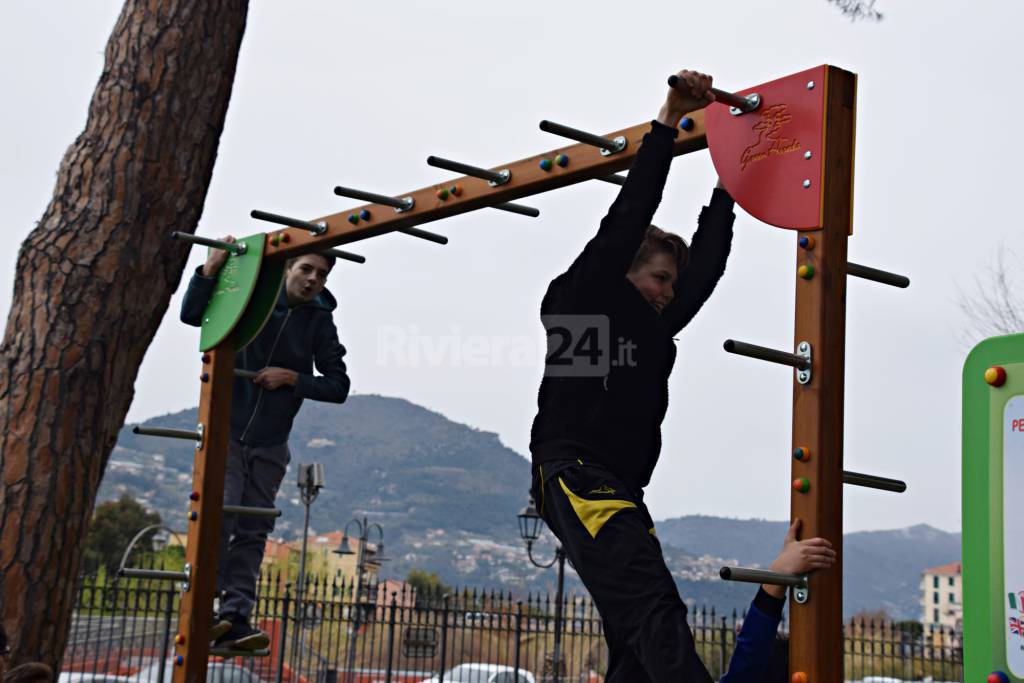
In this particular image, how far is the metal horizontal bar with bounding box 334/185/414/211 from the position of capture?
388cm

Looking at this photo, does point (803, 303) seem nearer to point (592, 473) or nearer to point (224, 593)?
point (592, 473)

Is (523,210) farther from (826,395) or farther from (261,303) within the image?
(826,395)

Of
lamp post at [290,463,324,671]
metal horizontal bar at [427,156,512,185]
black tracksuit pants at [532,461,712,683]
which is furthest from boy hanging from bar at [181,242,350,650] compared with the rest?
lamp post at [290,463,324,671]

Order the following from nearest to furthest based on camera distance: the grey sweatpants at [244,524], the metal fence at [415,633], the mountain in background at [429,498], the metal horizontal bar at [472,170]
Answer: the metal horizontal bar at [472,170]
the grey sweatpants at [244,524]
the metal fence at [415,633]
the mountain in background at [429,498]

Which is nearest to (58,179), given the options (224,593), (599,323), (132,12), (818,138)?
(132,12)

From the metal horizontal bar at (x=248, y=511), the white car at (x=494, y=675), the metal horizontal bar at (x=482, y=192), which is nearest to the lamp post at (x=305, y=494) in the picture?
the white car at (x=494, y=675)

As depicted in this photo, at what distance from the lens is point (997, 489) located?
1.57 m

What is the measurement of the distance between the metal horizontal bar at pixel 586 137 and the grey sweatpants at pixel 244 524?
2.39 metres

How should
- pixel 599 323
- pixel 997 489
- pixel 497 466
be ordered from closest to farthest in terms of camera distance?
1. pixel 997 489
2. pixel 599 323
3. pixel 497 466

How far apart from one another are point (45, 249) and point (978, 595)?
4.09 m

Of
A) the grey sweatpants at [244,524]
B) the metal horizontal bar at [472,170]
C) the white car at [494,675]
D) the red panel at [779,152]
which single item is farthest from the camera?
the white car at [494,675]

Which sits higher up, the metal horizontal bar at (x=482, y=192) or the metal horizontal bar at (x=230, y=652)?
the metal horizontal bar at (x=482, y=192)

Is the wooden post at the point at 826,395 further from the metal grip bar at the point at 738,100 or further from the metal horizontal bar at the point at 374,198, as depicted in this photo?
the metal horizontal bar at the point at 374,198

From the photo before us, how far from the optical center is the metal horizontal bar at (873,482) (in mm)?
2533
